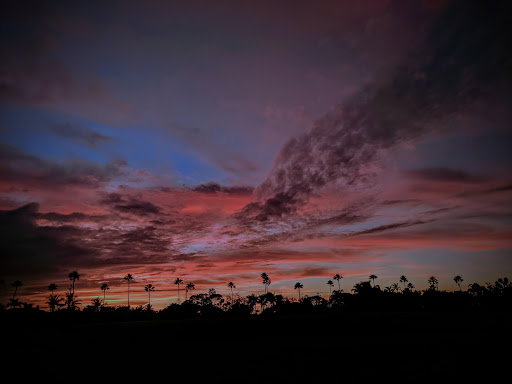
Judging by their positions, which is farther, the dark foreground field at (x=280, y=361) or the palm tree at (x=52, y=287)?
the palm tree at (x=52, y=287)

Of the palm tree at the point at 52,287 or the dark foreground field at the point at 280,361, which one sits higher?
the palm tree at the point at 52,287

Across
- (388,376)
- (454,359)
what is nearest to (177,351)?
(388,376)

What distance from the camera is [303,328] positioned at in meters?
39.2

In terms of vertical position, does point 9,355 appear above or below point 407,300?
above

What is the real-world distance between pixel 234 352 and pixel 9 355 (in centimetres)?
1915

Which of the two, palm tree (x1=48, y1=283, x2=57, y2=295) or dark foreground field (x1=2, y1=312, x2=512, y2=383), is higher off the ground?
palm tree (x1=48, y1=283, x2=57, y2=295)

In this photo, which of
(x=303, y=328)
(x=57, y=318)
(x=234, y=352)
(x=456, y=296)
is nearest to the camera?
(x=234, y=352)

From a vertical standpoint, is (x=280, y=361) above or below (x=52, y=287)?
below

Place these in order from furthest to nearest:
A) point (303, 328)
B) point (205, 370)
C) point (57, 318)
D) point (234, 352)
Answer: point (57, 318) < point (303, 328) < point (234, 352) < point (205, 370)

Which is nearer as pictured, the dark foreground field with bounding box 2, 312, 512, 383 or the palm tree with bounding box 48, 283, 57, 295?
the dark foreground field with bounding box 2, 312, 512, 383

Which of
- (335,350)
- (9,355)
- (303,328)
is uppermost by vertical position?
(9,355)

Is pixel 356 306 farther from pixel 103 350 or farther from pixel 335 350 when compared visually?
pixel 103 350

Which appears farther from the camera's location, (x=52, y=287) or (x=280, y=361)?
(x=52, y=287)

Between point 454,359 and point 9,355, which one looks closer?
point 454,359
